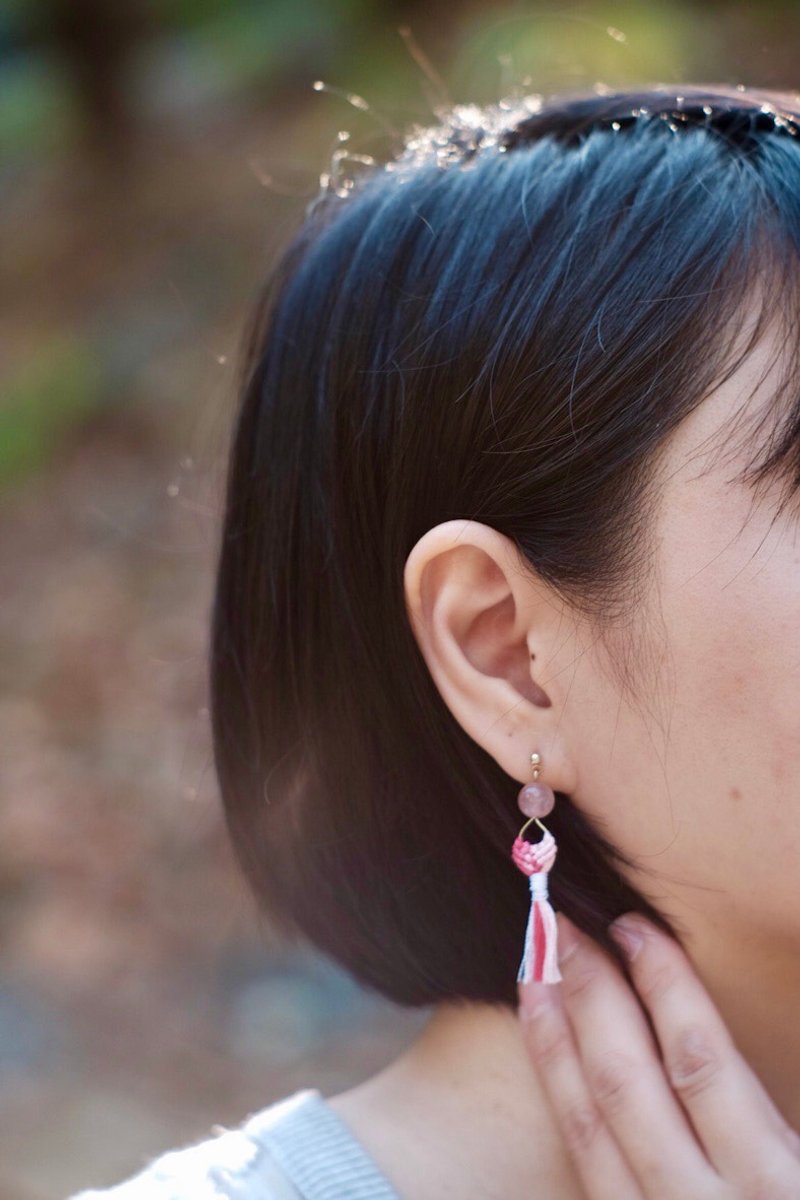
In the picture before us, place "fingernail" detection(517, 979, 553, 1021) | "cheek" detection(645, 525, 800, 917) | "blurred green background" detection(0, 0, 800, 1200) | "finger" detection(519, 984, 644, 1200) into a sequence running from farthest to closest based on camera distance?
"blurred green background" detection(0, 0, 800, 1200), "fingernail" detection(517, 979, 553, 1021), "finger" detection(519, 984, 644, 1200), "cheek" detection(645, 525, 800, 917)

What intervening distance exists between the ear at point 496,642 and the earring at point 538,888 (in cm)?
2

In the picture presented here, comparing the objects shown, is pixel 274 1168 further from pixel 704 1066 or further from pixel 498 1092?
pixel 704 1066

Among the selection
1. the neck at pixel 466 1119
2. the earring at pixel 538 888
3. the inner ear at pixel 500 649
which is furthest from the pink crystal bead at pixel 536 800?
the neck at pixel 466 1119

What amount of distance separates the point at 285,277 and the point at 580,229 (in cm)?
50

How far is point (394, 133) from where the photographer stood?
1.93m

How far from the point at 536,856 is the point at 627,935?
0.61ft

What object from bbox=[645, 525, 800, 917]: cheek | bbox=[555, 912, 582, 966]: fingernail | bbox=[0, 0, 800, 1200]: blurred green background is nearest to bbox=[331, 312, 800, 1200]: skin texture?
bbox=[645, 525, 800, 917]: cheek

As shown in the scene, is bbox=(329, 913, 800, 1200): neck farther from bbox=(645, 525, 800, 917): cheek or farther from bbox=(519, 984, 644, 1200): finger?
bbox=(645, 525, 800, 917): cheek

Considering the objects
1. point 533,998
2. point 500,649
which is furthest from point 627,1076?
point 500,649

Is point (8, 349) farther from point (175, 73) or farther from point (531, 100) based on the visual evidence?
point (531, 100)

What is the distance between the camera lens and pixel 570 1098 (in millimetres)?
1479

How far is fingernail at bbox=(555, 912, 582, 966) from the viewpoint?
1.54 m

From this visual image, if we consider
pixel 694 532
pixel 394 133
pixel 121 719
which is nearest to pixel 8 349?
pixel 121 719

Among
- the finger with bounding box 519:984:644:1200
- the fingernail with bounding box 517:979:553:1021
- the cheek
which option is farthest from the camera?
the fingernail with bounding box 517:979:553:1021
